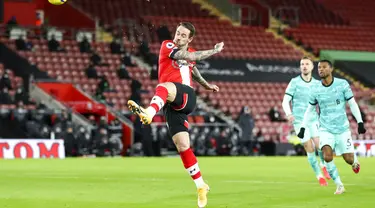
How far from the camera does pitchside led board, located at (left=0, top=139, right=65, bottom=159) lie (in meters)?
31.4

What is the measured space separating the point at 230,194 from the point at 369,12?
44461mm

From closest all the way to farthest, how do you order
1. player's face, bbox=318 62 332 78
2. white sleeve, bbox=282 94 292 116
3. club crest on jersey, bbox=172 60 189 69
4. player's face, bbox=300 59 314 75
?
1. club crest on jersey, bbox=172 60 189 69
2. player's face, bbox=318 62 332 78
3. white sleeve, bbox=282 94 292 116
4. player's face, bbox=300 59 314 75

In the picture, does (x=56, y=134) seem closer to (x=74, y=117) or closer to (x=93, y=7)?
(x=74, y=117)

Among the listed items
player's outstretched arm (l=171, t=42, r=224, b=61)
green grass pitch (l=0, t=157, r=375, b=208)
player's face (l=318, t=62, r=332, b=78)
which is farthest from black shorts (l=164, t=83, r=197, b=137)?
player's face (l=318, t=62, r=332, b=78)

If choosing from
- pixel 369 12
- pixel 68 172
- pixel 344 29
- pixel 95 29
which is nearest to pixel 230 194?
pixel 68 172

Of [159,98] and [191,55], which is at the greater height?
[191,55]

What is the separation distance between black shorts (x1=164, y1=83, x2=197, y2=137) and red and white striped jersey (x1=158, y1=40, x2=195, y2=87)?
0.79ft

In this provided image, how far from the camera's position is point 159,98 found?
11383mm

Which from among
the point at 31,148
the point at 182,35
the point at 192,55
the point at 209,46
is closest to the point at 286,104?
the point at 182,35

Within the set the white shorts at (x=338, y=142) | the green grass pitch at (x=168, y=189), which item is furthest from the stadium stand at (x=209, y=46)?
the white shorts at (x=338, y=142)

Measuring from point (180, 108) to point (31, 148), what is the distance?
68.6 feet

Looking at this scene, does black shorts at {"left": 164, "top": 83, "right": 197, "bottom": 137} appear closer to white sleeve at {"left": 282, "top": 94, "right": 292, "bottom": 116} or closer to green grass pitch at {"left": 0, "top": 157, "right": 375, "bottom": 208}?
green grass pitch at {"left": 0, "top": 157, "right": 375, "bottom": 208}

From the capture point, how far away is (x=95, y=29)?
45750 mm

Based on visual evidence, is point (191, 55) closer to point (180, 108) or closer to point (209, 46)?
point (180, 108)
